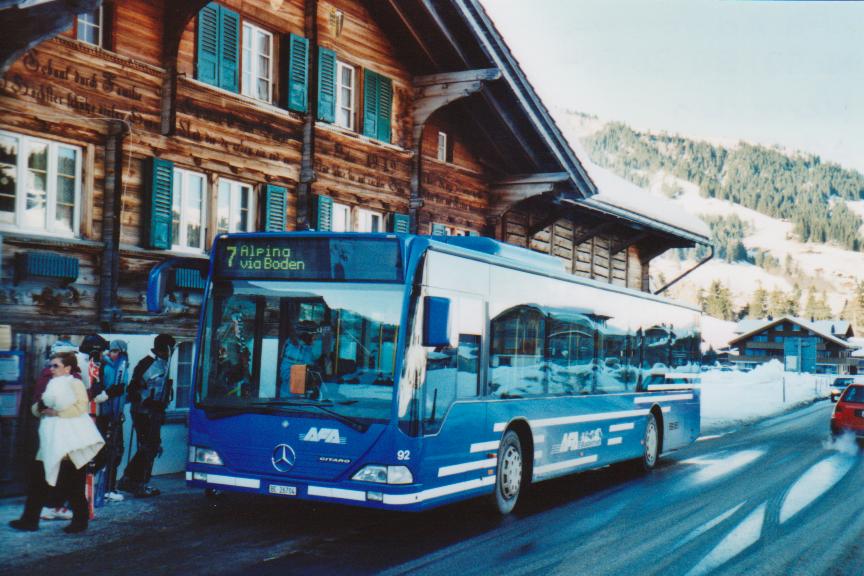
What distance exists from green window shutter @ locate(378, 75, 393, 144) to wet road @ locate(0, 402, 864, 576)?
8708mm

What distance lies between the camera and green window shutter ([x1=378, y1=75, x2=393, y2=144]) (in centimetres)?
1989

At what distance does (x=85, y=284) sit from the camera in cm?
1352

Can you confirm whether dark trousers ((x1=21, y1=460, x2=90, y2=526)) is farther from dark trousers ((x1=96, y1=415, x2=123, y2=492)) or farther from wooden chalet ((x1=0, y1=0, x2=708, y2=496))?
wooden chalet ((x1=0, y1=0, x2=708, y2=496))

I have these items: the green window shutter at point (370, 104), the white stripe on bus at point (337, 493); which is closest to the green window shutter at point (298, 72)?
the green window shutter at point (370, 104)

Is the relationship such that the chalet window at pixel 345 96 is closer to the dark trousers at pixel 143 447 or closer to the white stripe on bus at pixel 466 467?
the dark trousers at pixel 143 447

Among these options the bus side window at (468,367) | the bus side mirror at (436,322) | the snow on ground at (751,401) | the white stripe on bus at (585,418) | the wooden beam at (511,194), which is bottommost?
the snow on ground at (751,401)

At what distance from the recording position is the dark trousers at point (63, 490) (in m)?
9.35

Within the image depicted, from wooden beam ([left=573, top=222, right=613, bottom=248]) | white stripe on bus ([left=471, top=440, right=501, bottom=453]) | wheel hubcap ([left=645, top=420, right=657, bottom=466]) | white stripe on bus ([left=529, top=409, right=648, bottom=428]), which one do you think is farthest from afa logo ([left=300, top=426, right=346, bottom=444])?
wooden beam ([left=573, top=222, right=613, bottom=248])

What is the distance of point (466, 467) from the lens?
403 inches

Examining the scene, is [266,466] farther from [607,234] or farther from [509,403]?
[607,234]

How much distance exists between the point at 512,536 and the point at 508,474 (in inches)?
55.7

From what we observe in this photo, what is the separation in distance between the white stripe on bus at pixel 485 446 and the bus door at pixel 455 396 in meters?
0.06

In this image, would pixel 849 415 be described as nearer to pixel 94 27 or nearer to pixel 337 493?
pixel 337 493

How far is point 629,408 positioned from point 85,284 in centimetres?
812
